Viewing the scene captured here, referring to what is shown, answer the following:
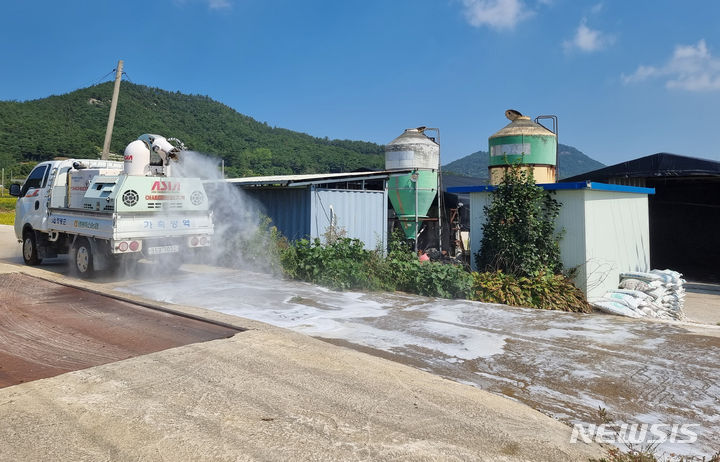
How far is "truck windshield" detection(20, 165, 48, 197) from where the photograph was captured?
12531 mm

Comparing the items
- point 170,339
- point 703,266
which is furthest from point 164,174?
point 703,266

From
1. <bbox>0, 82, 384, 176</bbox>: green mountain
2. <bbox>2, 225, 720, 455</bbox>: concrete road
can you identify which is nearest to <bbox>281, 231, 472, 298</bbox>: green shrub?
<bbox>2, 225, 720, 455</bbox>: concrete road

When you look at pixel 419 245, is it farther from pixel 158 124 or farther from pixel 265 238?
pixel 158 124

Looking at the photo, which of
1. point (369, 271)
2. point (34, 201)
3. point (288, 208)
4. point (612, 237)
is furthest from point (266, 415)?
point (34, 201)

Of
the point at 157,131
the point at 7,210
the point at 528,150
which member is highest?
the point at 157,131

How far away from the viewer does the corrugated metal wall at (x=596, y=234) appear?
10164 mm

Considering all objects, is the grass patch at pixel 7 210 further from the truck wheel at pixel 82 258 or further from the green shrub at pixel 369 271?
the green shrub at pixel 369 271

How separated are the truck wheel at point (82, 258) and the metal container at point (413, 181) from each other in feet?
35.6

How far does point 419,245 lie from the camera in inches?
785

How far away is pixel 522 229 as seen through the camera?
1035 centimetres

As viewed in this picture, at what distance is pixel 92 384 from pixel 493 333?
4.94 m

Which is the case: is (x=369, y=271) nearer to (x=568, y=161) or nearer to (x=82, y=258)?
(x=82, y=258)

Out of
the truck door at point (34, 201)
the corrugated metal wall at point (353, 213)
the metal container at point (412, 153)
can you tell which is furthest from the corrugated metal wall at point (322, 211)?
the truck door at point (34, 201)

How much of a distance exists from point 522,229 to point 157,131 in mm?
53536
